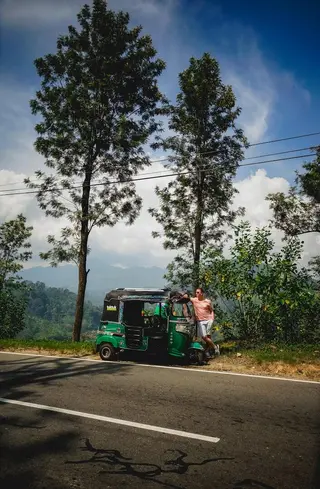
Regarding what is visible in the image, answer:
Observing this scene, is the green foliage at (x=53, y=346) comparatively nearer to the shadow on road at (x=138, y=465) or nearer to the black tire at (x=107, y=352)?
the black tire at (x=107, y=352)

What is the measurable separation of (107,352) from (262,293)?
527cm

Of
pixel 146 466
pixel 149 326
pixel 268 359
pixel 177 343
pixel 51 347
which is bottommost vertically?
pixel 146 466

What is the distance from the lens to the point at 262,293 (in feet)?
34.0

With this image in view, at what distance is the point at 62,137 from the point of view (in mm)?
14375

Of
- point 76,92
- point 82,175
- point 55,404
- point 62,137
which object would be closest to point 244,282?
point 55,404

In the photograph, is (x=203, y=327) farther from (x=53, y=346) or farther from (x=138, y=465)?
(x=138, y=465)

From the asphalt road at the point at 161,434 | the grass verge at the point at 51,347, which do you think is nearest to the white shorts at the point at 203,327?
the asphalt road at the point at 161,434

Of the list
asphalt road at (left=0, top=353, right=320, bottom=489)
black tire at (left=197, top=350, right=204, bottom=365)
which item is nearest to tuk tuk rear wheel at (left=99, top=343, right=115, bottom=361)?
asphalt road at (left=0, top=353, right=320, bottom=489)

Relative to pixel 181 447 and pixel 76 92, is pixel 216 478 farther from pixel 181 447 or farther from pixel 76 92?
pixel 76 92

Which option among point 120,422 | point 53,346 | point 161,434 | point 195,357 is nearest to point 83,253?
point 53,346

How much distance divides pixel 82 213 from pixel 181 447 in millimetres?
12342

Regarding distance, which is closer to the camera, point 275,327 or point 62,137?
point 275,327

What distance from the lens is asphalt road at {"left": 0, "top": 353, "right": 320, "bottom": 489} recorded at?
10.9ft

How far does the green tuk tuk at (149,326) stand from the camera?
914 cm
